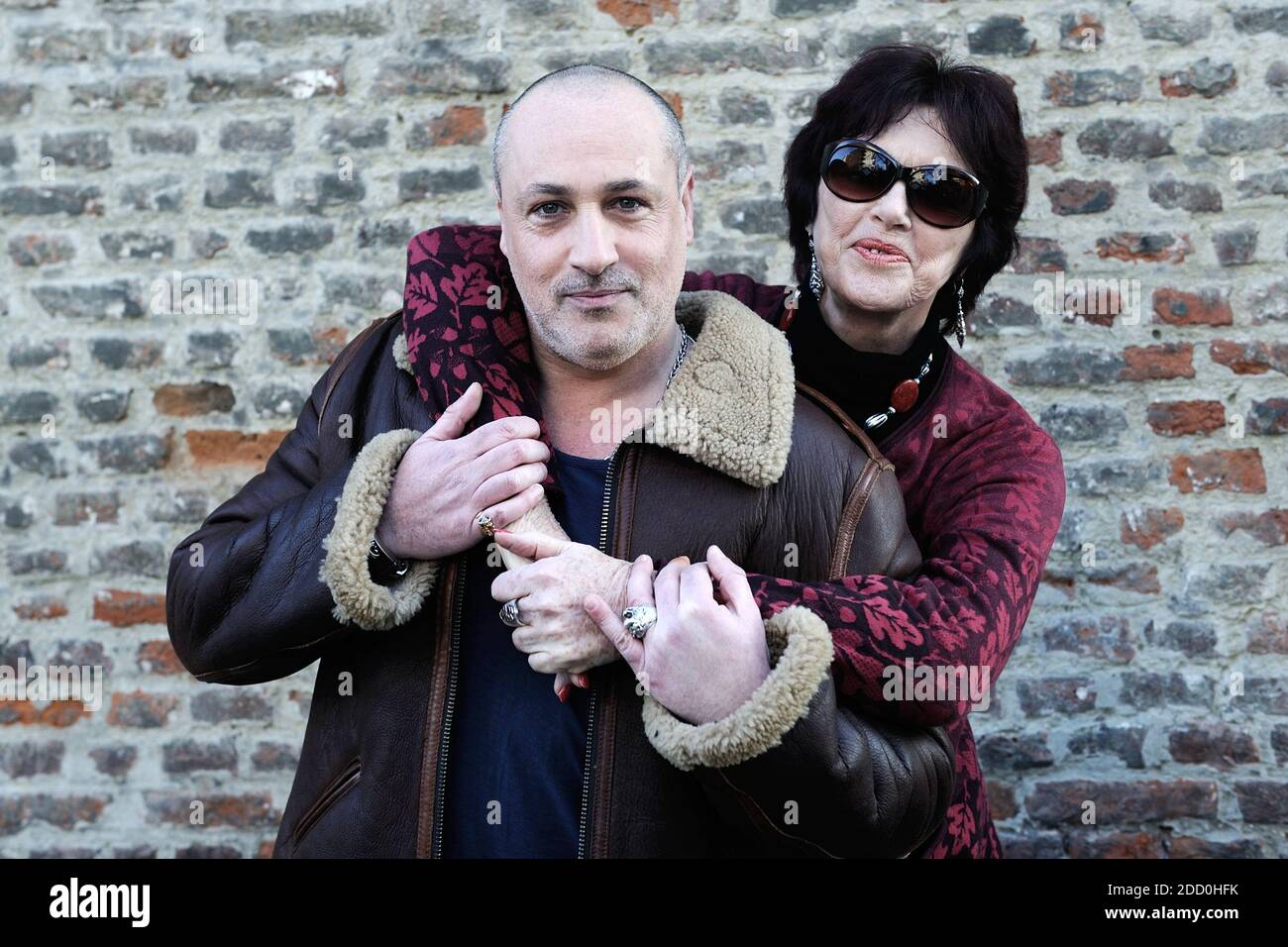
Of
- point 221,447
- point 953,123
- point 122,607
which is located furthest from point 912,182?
point 122,607

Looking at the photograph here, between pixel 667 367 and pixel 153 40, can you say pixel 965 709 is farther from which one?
pixel 153 40


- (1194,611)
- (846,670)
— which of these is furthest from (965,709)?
(1194,611)

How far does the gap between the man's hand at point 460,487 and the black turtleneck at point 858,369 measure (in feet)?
2.35

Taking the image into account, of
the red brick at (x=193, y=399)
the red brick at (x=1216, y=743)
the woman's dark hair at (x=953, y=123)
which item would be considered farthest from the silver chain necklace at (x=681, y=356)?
the red brick at (x=1216, y=743)

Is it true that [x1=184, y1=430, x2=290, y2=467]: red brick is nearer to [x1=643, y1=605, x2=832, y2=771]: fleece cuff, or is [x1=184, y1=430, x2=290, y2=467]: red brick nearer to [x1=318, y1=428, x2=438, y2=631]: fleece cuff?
[x1=318, y1=428, x2=438, y2=631]: fleece cuff

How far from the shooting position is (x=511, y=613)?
6.00 ft

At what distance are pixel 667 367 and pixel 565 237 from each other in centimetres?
30

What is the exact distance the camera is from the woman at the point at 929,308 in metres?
2.23

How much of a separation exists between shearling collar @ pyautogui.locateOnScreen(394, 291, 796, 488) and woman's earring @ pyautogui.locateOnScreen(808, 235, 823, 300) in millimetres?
453

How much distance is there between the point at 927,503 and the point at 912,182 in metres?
0.61

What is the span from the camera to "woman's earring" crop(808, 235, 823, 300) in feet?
8.29

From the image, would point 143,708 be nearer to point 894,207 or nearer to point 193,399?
→ point 193,399

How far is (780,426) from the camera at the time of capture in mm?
1944

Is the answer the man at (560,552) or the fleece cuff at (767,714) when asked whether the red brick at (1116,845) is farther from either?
the fleece cuff at (767,714)
